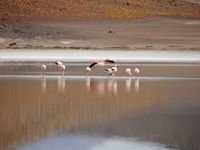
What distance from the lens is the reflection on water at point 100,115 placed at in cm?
1005

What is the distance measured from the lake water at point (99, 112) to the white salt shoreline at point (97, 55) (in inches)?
259

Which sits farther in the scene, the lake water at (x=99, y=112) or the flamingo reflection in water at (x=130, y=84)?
the flamingo reflection in water at (x=130, y=84)

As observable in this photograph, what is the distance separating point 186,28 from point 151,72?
919 inches

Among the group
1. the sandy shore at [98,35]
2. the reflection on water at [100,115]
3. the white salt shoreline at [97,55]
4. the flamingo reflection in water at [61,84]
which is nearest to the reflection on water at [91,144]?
the reflection on water at [100,115]

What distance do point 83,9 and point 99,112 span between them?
1464 inches

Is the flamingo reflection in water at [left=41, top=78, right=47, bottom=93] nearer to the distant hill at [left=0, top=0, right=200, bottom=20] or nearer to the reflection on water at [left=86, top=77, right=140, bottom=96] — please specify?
the reflection on water at [left=86, top=77, right=140, bottom=96]

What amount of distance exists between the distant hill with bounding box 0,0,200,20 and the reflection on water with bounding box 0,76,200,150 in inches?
1128

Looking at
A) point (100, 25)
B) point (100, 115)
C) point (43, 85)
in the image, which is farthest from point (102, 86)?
point (100, 25)

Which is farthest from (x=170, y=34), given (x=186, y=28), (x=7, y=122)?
(x=7, y=122)

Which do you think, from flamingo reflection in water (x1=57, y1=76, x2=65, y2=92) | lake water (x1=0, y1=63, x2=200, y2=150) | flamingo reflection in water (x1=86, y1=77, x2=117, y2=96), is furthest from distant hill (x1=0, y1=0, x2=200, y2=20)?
flamingo reflection in water (x1=86, y1=77, x2=117, y2=96)

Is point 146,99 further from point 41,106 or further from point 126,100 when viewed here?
point 41,106

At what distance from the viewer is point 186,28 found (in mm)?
44375

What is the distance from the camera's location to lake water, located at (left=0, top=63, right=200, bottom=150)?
10023mm

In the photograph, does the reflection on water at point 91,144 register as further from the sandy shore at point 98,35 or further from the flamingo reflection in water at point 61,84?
the sandy shore at point 98,35
